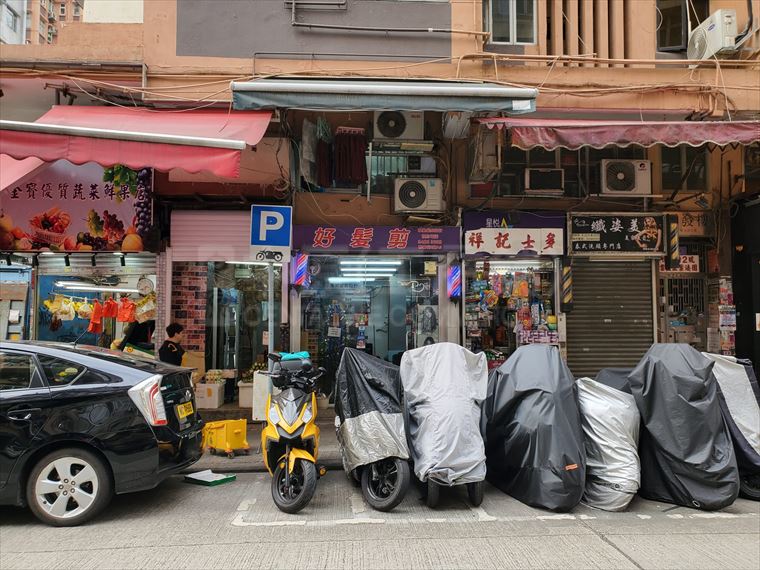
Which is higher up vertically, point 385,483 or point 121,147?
point 121,147

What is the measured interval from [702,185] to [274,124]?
25.9 ft

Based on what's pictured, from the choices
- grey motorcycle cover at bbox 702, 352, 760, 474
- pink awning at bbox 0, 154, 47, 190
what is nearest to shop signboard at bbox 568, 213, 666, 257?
grey motorcycle cover at bbox 702, 352, 760, 474

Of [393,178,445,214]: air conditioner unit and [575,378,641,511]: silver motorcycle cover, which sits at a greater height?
[393,178,445,214]: air conditioner unit

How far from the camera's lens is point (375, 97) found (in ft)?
24.1

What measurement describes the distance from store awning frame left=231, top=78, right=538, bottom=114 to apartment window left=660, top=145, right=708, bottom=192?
4341 millimetres

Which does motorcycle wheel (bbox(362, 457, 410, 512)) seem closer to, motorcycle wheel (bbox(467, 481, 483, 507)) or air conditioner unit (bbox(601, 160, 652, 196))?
motorcycle wheel (bbox(467, 481, 483, 507))

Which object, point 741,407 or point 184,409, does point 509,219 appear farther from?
point 184,409

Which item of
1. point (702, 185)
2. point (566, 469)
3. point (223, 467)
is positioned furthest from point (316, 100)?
point (702, 185)

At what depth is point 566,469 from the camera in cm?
531

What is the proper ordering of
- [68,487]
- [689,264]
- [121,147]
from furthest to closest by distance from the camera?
[689,264], [121,147], [68,487]

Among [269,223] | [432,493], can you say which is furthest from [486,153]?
[432,493]

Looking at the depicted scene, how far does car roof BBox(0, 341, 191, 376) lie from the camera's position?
17.6 ft

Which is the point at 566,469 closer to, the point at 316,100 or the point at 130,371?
the point at 130,371

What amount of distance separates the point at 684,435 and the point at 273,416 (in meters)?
4.15
